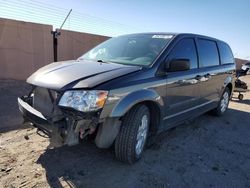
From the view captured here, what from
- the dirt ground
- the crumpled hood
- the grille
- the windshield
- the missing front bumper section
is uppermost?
the windshield

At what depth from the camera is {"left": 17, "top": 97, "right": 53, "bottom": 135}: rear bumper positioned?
3.09m

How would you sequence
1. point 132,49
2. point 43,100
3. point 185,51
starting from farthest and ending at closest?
1. point 185,51
2. point 132,49
3. point 43,100

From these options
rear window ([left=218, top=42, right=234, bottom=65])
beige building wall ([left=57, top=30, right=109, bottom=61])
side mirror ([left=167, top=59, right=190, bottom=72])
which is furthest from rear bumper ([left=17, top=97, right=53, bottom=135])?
beige building wall ([left=57, top=30, right=109, bottom=61])

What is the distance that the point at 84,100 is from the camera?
9.78 feet

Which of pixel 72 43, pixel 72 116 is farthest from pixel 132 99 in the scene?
pixel 72 43

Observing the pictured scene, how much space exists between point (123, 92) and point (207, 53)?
2.93 meters

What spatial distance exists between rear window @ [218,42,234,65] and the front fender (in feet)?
10.9

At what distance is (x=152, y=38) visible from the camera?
4.46 metres

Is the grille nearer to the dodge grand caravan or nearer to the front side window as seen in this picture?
the dodge grand caravan

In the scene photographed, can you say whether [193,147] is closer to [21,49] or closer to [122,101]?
[122,101]

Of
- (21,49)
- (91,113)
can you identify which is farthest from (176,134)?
(21,49)

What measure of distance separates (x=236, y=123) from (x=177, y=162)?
10.6ft

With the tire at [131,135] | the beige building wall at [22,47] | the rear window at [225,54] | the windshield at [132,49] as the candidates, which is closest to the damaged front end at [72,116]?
the tire at [131,135]

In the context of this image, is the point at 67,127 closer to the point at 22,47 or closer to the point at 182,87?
the point at 182,87
